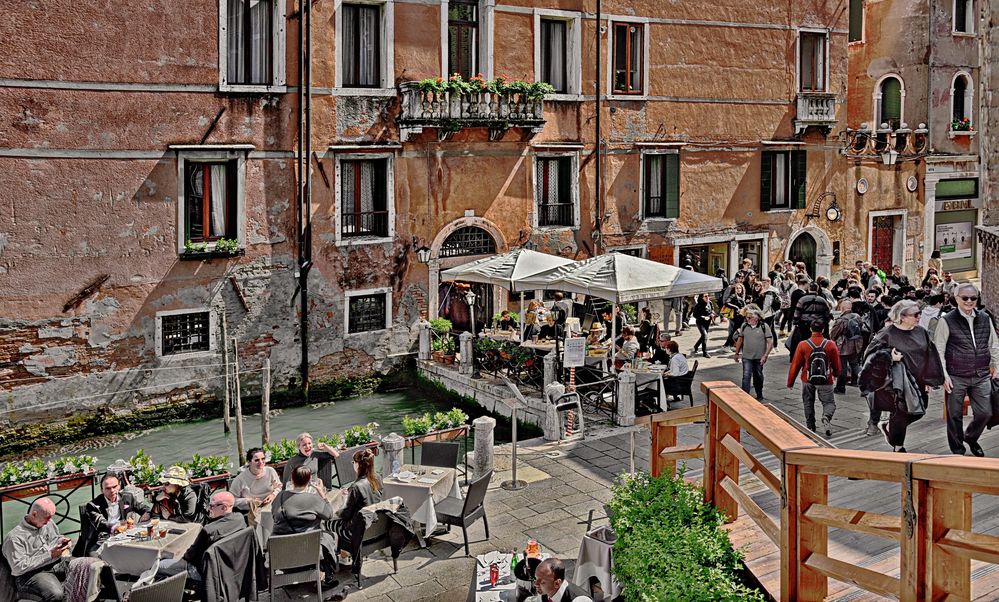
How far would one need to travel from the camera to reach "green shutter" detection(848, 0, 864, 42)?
90.9 ft

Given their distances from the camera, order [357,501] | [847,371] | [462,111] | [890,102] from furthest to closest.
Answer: [890,102]
[462,111]
[847,371]
[357,501]

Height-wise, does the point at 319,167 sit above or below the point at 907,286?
above

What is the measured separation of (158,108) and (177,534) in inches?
419

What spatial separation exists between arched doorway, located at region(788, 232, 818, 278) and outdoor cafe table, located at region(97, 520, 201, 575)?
65.0 ft

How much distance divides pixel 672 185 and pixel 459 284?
5.82 metres

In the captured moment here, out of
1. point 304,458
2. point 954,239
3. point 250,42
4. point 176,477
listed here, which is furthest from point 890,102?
point 176,477

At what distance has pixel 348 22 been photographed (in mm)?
18812

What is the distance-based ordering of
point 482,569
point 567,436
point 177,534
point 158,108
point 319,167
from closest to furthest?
point 482,569
point 177,534
point 567,436
point 158,108
point 319,167

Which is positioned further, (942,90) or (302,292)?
(942,90)

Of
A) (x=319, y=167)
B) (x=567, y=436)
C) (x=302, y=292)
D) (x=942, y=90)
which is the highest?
(x=942, y=90)

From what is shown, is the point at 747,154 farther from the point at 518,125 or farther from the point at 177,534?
the point at 177,534

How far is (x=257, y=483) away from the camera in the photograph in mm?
9258

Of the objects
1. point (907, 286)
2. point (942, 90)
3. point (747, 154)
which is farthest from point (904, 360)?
point (942, 90)

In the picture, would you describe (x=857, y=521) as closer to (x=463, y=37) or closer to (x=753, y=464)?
(x=753, y=464)
